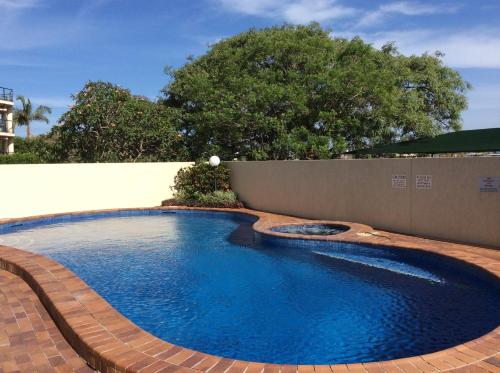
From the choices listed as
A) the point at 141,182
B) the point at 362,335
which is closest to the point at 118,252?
the point at 362,335

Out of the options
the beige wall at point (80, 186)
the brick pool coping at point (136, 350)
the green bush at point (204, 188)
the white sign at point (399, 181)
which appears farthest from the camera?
the green bush at point (204, 188)

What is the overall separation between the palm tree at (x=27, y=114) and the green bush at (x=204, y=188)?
48.8 m

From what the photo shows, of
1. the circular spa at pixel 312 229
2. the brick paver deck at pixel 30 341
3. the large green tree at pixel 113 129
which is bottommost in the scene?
the brick paver deck at pixel 30 341

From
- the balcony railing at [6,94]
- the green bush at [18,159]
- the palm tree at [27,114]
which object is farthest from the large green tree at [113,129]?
the palm tree at [27,114]

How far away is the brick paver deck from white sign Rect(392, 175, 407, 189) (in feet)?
28.3

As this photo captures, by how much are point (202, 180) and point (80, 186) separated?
4.99 m

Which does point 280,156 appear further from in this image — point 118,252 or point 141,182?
point 118,252

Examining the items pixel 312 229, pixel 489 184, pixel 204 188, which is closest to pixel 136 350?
pixel 489 184

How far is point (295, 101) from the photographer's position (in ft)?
59.3

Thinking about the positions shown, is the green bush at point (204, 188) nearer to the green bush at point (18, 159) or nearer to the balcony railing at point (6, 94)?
the green bush at point (18, 159)

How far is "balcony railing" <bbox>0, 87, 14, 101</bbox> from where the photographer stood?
48.8 m

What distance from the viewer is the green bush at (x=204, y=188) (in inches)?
666

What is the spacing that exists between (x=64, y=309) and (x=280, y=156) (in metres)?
15.2

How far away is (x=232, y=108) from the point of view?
736 inches
